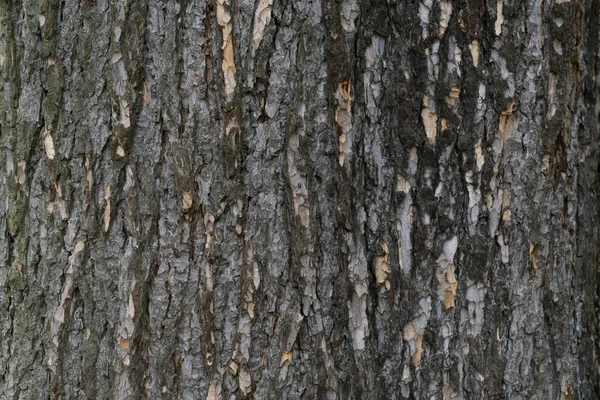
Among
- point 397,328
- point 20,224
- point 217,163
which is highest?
point 217,163

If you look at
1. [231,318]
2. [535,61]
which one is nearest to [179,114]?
[231,318]

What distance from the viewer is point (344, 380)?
1.74m

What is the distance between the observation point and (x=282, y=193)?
1678 mm

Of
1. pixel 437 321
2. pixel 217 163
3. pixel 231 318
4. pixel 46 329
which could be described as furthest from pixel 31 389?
pixel 437 321

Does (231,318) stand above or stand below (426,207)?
below

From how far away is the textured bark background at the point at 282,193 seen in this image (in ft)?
5.46

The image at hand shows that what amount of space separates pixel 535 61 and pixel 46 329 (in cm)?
136

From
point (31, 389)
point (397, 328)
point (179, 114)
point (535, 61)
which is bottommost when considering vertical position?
point (31, 389)

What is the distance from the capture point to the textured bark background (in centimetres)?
167

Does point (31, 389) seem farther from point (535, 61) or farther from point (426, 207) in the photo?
point (535, 61)

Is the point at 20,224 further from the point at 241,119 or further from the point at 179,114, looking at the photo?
the point at 241,119

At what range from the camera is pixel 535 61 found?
Answer: 178 centimetres

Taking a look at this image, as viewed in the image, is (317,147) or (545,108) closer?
(317,147)

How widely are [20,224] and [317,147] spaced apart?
0.78 metres
